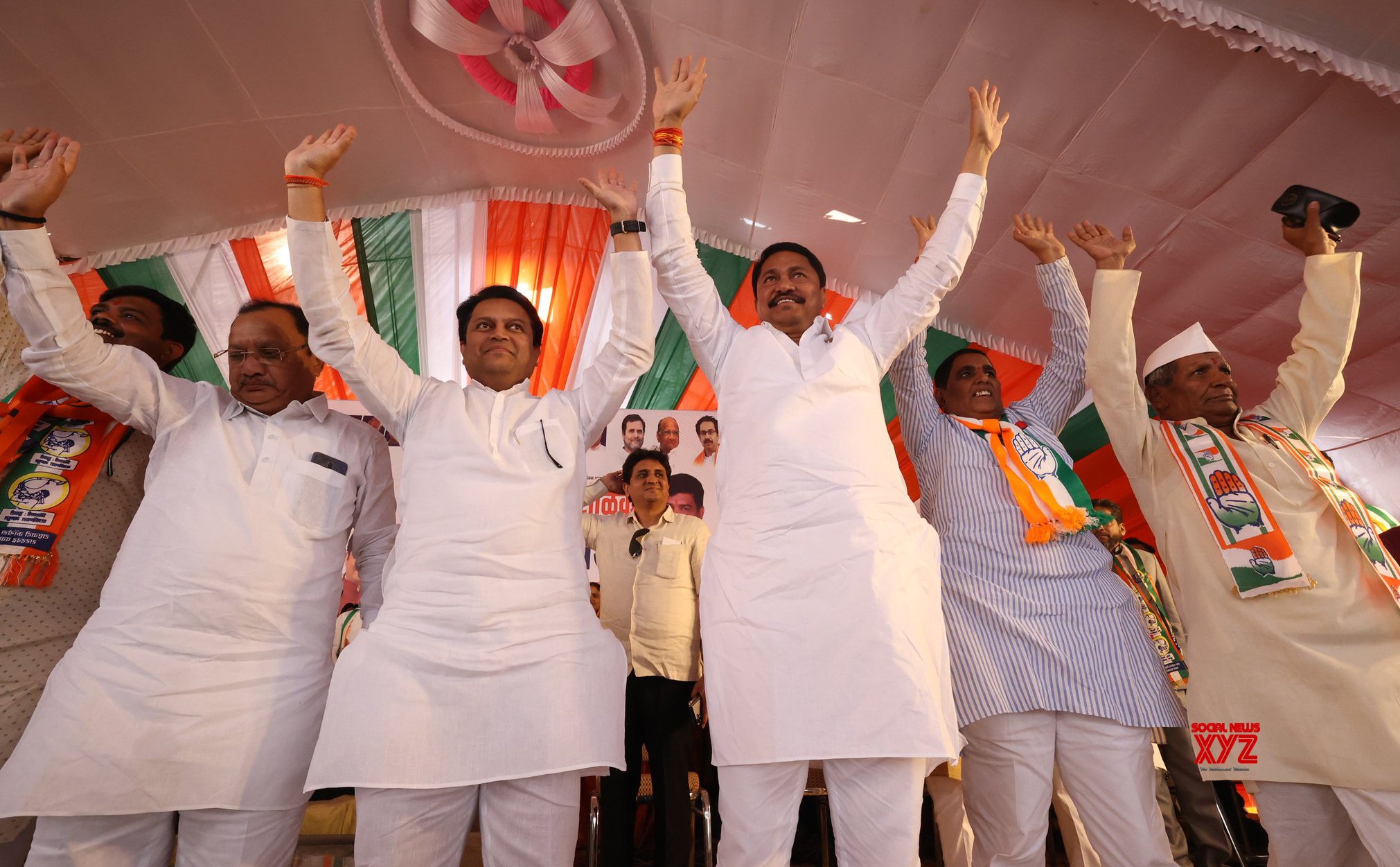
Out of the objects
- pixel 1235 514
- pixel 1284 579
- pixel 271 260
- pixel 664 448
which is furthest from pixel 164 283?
pixel 1284 579

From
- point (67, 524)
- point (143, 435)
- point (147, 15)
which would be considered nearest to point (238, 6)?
point (147, 15)

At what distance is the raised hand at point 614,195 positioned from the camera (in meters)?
1.87

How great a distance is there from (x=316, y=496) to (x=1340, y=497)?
2.48 metres

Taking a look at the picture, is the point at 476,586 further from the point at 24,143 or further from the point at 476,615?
the point at 24,143

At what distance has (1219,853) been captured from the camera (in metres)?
3.16

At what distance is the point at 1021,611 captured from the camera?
6.23 ft

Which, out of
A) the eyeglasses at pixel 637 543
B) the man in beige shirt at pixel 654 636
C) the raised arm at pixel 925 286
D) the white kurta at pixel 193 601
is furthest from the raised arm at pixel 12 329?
the eyeglasses at pixel 637 543

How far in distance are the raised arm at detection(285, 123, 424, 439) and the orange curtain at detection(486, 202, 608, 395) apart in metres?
3.04

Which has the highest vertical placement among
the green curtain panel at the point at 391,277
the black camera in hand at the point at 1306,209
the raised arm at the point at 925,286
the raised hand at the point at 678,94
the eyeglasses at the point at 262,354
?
the green curtain panel at the point at 391,277

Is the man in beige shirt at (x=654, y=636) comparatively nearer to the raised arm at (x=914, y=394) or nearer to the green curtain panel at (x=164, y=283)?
the raised arm at (x=914, y=394)

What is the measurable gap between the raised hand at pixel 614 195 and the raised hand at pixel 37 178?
1106 millimetres

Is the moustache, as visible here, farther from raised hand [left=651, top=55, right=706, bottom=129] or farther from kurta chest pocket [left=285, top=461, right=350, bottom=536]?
raised hand [left=651, top=55, right=706, bottom=129]

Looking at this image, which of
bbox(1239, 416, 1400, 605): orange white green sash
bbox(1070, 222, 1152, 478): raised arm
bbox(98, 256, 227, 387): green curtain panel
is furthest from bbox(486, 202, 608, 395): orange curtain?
bbox(1239, 416, 1400, 605): orange white green sash

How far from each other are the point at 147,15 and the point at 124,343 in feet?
6.82
